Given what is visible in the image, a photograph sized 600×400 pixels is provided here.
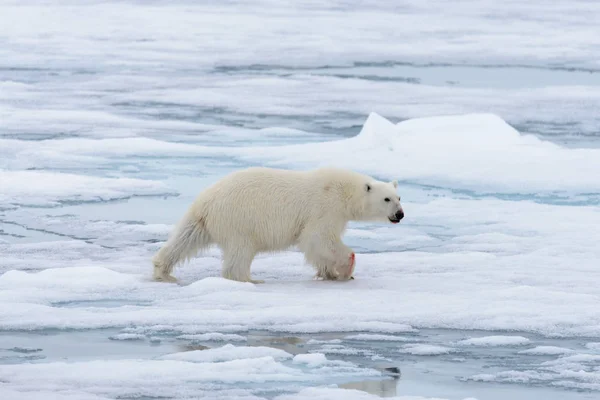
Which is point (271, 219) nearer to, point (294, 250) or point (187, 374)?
point (294, 250)

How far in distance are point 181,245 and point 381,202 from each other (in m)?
1.10

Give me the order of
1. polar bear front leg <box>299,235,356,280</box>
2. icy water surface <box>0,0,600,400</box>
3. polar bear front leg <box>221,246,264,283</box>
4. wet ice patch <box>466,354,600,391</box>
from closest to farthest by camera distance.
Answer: wet ice patch <box>466,354,600,391</box> < icy water surface <box>0,0,600,400</box> < polar bear front leg <box>221,246,264,283</box> < polar bear front leg <box>299,235,356,280</box>

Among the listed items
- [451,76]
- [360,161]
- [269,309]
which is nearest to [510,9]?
[451,76]

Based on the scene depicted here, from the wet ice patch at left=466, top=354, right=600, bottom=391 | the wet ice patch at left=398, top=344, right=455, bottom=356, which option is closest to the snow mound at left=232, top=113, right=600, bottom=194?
the wet ice patch at left=398, top=344, right=455, bottom=356

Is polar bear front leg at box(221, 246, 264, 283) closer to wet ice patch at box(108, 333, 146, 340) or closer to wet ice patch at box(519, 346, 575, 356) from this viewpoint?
wet ice patch at box(108, 333, 146, 340)

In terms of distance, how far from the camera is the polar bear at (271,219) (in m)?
5.84

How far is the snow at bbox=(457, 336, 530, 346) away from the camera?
4652 millimetres

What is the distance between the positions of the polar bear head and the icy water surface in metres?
0.32

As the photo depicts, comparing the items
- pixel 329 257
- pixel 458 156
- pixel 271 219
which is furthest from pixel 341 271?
pixel 458 156

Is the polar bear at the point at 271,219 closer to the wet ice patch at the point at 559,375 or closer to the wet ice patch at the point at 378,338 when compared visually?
the wet ice patch at the point at 378,338

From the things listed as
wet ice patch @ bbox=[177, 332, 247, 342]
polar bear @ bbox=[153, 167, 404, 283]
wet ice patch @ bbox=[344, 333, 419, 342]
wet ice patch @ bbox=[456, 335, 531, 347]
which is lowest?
wet ice patch @ bbox=[177, 332, 247, 342]

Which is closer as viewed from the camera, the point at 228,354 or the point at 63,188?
the point at 228,354

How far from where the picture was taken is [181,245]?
5898mm

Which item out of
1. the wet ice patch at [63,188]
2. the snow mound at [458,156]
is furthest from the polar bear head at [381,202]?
the snow mound at [458,156]
